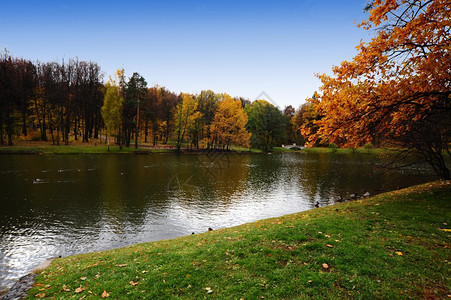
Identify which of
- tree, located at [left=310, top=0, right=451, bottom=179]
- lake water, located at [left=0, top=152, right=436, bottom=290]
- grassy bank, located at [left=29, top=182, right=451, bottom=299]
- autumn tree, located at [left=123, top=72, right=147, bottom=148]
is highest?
autumn tree, located at [left=123, top=72, right=147, bottom=148]

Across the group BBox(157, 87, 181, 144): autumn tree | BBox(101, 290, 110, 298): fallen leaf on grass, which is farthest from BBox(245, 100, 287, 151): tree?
BBox(101, 290, 110, 298): fallen leaf on grass

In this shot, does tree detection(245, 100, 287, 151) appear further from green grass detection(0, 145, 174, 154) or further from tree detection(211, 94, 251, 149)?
green grass detection(0, 145, 174, 154)

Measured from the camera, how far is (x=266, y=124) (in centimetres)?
7956

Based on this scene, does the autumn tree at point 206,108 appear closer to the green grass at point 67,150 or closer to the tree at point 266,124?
the tree at point 266,124

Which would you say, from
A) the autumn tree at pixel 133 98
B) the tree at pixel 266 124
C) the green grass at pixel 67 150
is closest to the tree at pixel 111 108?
the autumn tree at pixel 133 98

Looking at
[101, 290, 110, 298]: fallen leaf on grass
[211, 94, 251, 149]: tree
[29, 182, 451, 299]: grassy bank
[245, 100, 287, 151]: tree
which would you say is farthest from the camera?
[245, 100, 287, 151]: tree

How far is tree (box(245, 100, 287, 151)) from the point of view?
7956cm

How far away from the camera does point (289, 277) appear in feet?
19.5

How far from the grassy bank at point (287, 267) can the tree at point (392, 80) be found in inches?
168

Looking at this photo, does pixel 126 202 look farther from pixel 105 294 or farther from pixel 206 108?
pixel 206 108

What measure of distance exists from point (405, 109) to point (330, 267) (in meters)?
8.14

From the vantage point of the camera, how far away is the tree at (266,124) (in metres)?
79.6

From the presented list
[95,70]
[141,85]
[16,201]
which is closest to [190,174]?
[16,201]

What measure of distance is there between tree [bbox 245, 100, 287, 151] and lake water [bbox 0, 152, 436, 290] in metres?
47.3
